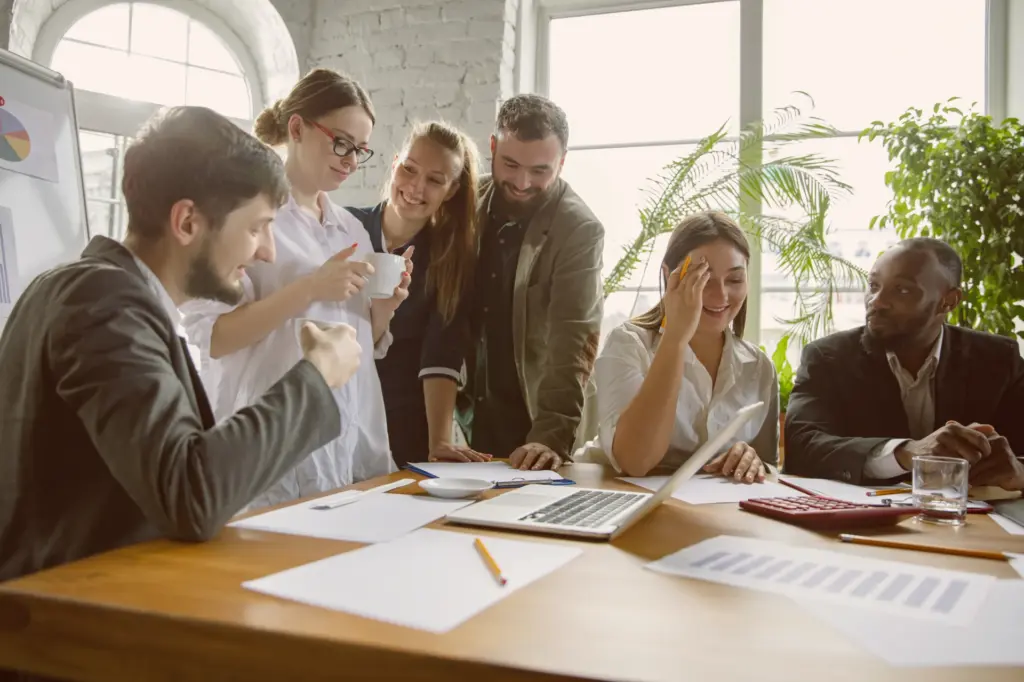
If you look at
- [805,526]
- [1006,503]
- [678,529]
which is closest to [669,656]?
[678,529]

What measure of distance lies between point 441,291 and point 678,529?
3.51 ft

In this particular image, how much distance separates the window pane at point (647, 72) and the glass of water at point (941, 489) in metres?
2.61

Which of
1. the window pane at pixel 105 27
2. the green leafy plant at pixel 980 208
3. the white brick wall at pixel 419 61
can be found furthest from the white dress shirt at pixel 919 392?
the window pane at pixel 105 27

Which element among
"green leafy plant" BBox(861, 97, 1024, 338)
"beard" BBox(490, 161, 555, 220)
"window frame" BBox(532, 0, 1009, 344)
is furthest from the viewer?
"window frame" BBox(532, 0, 1009, 344)

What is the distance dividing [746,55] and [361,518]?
3.17 metres

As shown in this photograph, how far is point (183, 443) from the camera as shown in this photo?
2.83ft

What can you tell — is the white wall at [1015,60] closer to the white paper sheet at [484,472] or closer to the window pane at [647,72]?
the window pane at [647,72]

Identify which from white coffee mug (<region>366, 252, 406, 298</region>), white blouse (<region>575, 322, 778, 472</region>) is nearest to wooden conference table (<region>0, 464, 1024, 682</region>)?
white coffee mug (<region>366, 252, 406, 298</region>)

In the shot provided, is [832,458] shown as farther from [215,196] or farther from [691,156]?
[691,156]

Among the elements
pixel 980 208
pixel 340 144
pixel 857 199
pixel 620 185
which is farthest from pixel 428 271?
pixel 857 199

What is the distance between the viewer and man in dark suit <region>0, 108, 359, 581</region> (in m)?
0.86

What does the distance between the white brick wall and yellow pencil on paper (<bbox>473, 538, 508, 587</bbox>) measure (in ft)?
8.88

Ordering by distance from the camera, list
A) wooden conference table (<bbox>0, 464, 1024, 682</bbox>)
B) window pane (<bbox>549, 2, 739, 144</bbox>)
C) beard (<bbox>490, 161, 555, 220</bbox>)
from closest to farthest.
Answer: wooden conference table (<bbox>0, 464, 1024, 682</bbox>) < beard (<bbox>490, 161, 555, 220</bbox>) < window pane (<bbox>549, 2, 739, 144</bbox>)

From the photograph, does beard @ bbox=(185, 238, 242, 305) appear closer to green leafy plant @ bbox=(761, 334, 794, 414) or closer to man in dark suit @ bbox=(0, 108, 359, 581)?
man in dark suit @ bbox=(0, 108, 359, 581)
